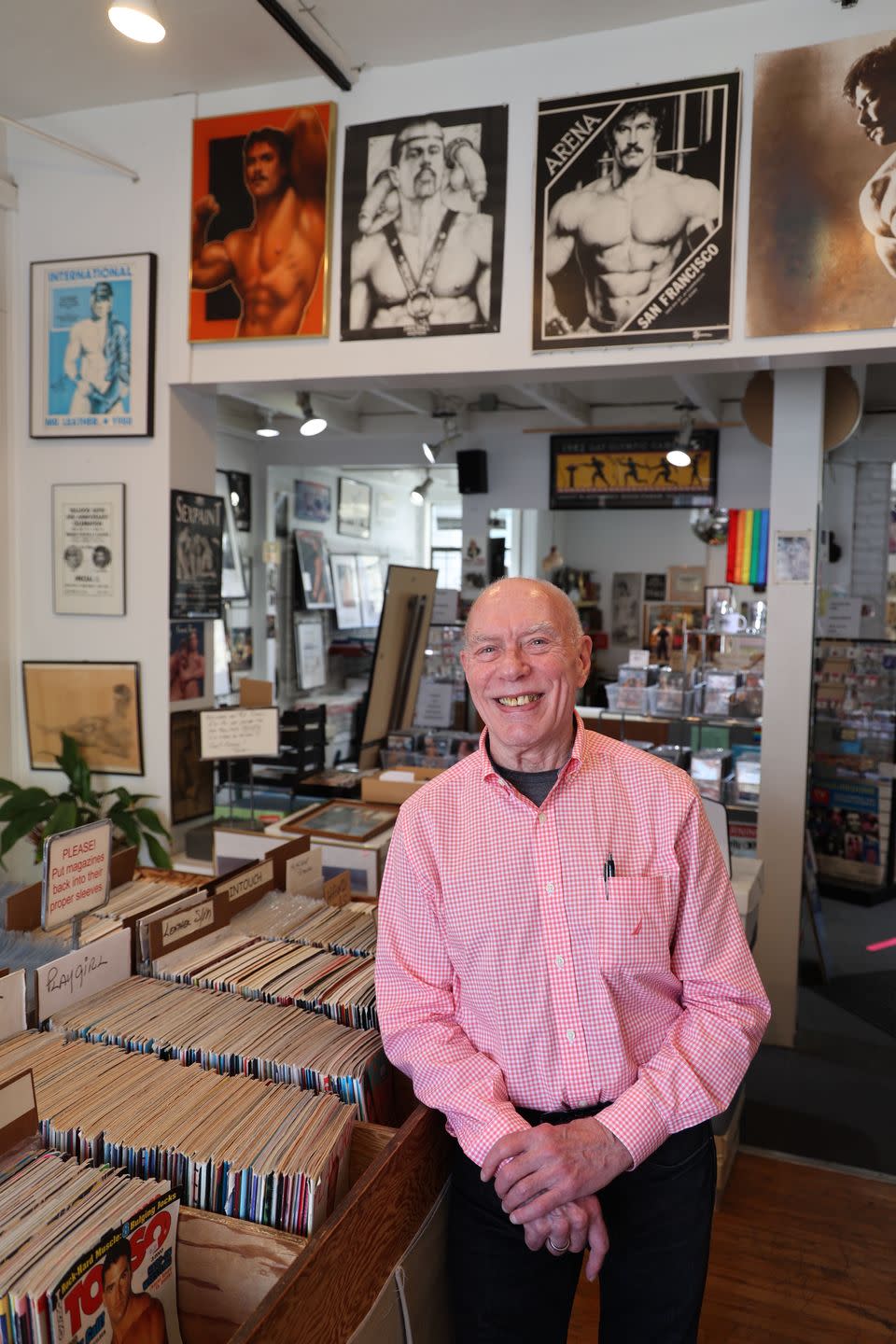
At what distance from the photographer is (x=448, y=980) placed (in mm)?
1691

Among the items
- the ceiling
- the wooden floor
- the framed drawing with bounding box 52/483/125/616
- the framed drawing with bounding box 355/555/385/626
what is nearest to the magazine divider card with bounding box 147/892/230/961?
the wooden floor

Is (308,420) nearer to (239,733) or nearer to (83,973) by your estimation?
(239,733)

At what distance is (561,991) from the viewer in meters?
1.57

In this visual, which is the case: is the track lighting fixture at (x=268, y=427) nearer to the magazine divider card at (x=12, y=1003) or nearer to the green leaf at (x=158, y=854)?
the green leaf at (x=158, y=854)

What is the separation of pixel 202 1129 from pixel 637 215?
306cm

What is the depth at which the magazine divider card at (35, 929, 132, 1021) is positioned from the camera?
181 cm

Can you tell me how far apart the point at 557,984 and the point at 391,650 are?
2895 millimetres

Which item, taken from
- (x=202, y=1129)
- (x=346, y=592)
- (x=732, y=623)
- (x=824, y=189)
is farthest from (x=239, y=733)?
(x=346, y=592)

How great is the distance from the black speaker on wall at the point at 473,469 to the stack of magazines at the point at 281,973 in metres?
7.18

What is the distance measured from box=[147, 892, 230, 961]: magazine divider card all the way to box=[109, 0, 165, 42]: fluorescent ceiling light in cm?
233

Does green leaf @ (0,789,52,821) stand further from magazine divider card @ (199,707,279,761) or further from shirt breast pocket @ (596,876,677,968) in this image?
shirt breast pocket @ (596,876,677,968)

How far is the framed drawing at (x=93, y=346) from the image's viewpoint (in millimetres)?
3975

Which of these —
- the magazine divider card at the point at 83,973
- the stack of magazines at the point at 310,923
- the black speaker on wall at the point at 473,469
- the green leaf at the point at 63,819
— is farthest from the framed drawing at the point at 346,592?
the magazine divider card at the point at 83,973

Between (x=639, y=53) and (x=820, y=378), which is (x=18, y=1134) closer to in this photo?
(x=639, y=53)
